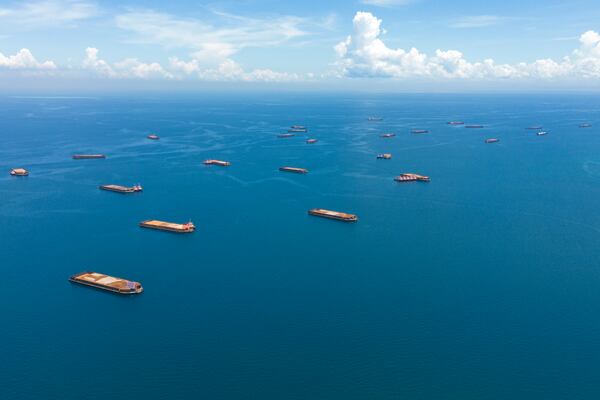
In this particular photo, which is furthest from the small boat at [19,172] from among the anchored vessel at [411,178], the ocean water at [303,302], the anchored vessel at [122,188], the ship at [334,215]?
the anchored vessel at [411,178]

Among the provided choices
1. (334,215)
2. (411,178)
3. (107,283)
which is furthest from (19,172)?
(411,178)

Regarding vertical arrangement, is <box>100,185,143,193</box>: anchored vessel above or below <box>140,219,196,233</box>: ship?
above

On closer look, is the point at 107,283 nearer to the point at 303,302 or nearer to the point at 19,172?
the point at 303,302

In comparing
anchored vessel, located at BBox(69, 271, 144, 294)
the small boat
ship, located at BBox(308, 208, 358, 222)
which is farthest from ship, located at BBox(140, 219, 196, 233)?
the small boat

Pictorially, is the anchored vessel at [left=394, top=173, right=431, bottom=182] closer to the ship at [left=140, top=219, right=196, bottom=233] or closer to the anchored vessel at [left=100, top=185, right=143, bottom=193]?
the ship at [left=140, top=219, right=196, bottom=233]

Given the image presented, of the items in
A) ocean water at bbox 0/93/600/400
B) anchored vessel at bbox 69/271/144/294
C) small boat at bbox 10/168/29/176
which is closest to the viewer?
ocean water at bbox 0/93/600/400

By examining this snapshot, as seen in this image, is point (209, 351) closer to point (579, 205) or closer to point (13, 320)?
point (13, 320)
